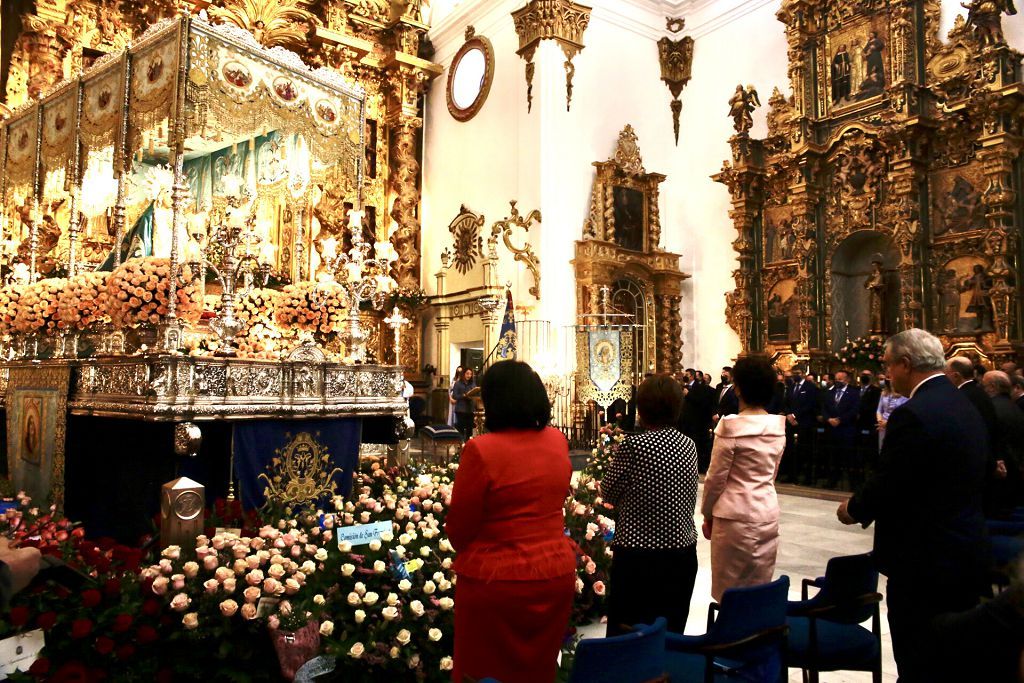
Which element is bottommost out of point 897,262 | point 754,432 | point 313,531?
point 313,531

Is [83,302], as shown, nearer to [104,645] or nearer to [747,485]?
[104,645]

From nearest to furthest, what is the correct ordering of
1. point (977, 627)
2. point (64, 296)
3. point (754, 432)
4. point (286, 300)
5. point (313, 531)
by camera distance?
1. point (977, 627)
2. point (754, 432)
3. point (313, 531)
4. point (64, 296)
5. point (286, 300)

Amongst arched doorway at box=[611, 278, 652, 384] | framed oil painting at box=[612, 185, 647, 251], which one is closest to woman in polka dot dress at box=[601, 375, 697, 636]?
arched doorway at box=[611, 278, 652, 384]

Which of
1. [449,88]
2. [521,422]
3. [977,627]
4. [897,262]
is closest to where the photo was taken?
[977,627]

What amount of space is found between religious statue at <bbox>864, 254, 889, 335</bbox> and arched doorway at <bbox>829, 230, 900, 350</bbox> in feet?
1.33

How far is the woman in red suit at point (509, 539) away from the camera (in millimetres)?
2518

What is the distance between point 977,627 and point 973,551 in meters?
1.37

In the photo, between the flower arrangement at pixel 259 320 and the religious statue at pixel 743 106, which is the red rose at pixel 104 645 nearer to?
the flower arrangement at pixel 259 320

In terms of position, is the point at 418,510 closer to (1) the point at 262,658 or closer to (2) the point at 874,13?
(1) the point at 262,658

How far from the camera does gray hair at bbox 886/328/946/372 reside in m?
2.95

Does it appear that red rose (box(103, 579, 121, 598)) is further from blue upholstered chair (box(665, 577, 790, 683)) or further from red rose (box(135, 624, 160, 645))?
blue upholstered chair (box(665, 577, 790, 683))

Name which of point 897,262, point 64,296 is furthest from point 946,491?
point 897,262

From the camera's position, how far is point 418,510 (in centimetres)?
481

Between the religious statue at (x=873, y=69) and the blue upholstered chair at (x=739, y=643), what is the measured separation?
538 inches
